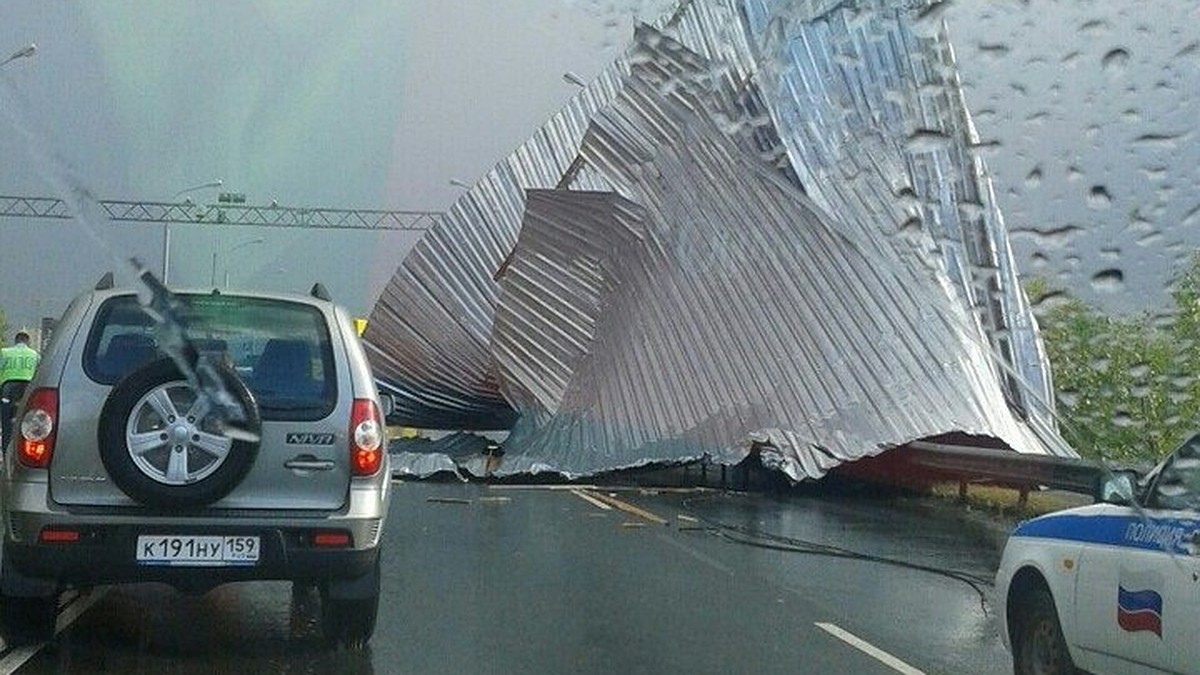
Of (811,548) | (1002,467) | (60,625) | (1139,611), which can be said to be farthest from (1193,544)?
(1002,467)

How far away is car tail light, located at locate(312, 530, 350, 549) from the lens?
272 inches

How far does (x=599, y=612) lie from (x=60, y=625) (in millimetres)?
2860

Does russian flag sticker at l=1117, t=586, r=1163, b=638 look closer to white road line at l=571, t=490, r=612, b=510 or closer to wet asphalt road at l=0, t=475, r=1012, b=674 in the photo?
wet asphalt road at l=0, t=475, r=1012, b=674

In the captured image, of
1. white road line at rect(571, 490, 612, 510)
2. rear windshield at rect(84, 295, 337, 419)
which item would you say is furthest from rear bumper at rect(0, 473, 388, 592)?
white road line at rect(571, 490, 612, 510)

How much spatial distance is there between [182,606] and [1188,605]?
18.0ft

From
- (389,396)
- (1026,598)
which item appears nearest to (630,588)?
(389,396)

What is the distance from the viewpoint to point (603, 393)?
86.2 ft

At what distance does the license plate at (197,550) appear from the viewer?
6715 mm

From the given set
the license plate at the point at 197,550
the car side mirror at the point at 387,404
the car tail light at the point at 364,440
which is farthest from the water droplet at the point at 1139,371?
the license plate at the point at 197,550

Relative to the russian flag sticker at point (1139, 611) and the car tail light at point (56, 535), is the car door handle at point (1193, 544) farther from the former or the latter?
the car tail light at point (56, 535)

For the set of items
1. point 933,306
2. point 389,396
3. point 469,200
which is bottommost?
point 389,396

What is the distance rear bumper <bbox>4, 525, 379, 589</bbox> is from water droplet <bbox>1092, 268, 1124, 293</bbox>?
10.6 feet

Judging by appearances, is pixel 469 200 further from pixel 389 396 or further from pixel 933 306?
pixel 389 396

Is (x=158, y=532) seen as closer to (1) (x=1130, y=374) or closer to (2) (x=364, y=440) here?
(2) (x=364, y=440)
